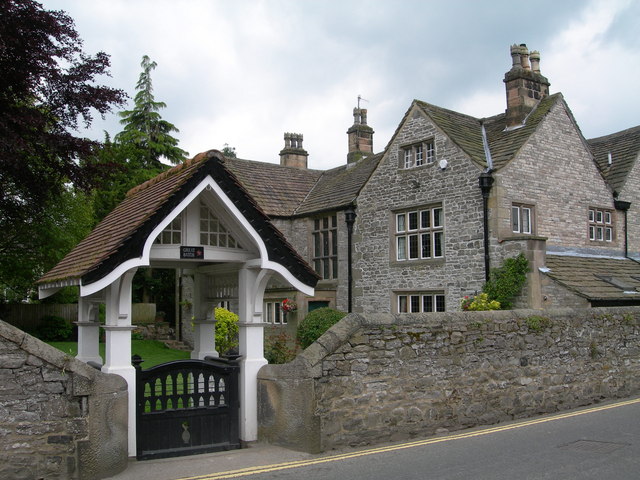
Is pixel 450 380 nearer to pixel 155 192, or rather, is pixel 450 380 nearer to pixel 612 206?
pixel 155 192

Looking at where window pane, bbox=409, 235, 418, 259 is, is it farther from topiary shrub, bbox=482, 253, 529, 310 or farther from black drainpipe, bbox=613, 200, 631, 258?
black drainpipe, bbox=613, 200, 631, 258

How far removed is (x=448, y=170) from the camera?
20.4 metres

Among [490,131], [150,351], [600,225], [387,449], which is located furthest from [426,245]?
[387,449]

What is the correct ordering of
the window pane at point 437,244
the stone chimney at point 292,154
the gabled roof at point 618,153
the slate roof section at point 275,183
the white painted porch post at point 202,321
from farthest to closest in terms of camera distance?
the stone chimney at point 292,154 → the slate roof section at point 275,183 → the gabled roof at point 618,153 → the window pane at point 437,244 → the white painted porch post at point 202,321

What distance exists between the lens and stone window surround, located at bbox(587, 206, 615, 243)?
22.1m

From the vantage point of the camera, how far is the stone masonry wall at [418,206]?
19594mm

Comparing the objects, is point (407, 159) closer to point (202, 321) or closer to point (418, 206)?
point (418, 206)

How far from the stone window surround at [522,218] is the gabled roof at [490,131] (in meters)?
1.41

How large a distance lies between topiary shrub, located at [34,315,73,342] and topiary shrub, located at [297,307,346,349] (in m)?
13.6

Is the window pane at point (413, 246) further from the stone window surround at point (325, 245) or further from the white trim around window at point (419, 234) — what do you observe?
the stone window surround at point (325, 245)

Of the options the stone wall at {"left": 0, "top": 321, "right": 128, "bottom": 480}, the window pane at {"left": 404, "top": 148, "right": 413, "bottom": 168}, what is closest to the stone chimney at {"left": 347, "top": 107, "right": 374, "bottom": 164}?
the window pane at {"left": 404, "top": 148, "right": 413, "bottom": 168}

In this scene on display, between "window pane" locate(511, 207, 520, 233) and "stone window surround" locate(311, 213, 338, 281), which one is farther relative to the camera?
"stone window surround" locate(311, 213, 338, 281)

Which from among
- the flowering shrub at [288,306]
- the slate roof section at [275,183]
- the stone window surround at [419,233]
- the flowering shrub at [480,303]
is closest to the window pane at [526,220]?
the stone window surround at [419,233]

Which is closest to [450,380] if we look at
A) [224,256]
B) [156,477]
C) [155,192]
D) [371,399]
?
[371,399]
